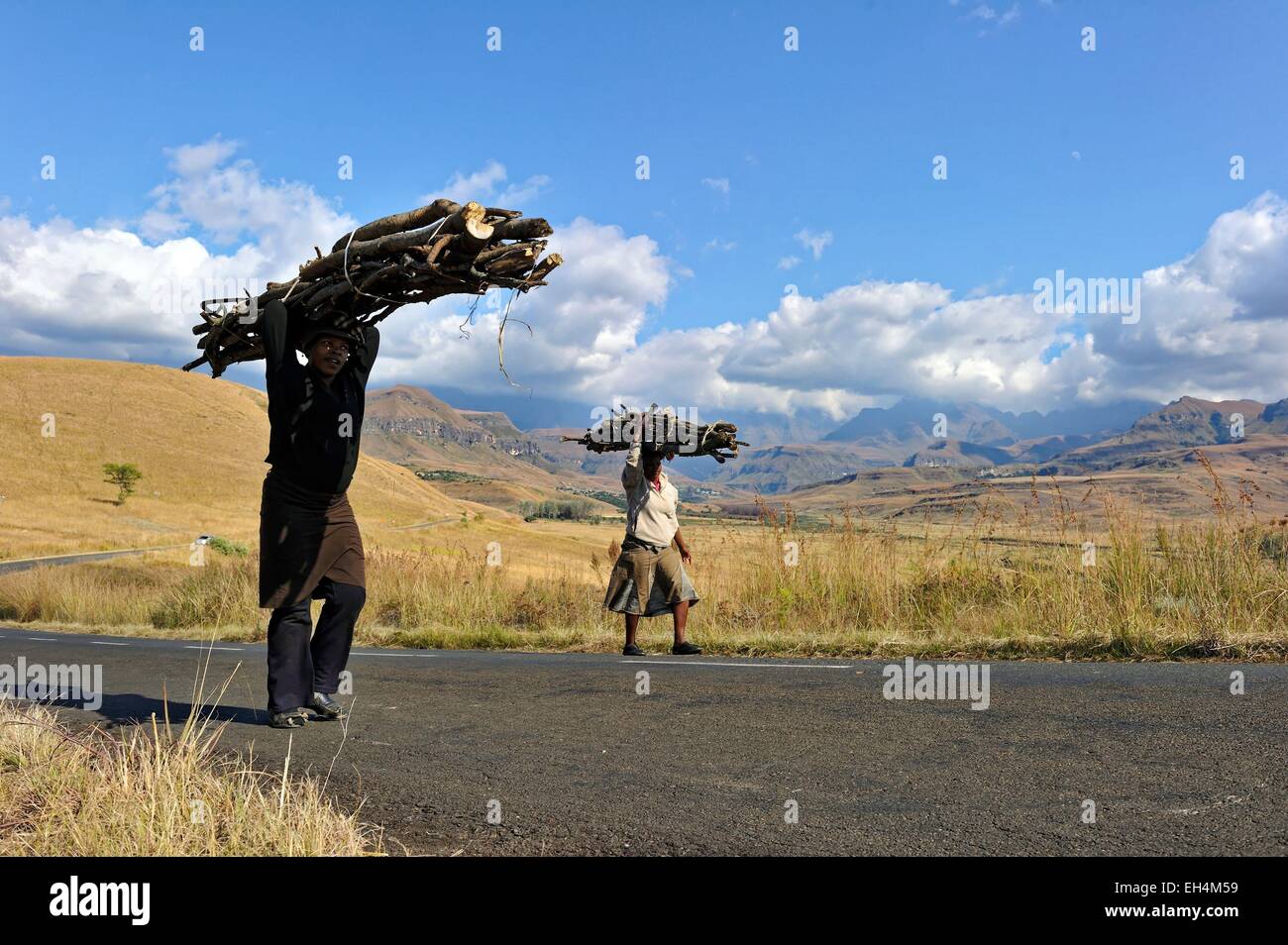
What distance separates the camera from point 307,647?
5.91 meters

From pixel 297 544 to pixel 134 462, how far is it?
89.1 meters

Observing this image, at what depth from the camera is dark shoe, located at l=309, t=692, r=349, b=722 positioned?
234 inches

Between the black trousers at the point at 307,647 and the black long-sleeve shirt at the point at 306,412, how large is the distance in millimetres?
722

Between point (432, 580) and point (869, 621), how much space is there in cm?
695

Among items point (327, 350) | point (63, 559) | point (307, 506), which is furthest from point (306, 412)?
point (63, 559)

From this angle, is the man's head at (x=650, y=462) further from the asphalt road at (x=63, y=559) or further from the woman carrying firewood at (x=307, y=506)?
the asphalt road at (x=63, y=559)

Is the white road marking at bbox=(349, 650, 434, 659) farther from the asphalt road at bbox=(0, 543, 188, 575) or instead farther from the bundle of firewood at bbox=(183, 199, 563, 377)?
the asphalt road at bbox=(0, 543, 188, 575)

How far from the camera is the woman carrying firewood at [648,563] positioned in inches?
361

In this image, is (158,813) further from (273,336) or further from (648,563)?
(648,563)

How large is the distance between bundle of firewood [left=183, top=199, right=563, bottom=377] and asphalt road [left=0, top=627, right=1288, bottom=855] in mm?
2621

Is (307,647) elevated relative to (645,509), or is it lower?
lower

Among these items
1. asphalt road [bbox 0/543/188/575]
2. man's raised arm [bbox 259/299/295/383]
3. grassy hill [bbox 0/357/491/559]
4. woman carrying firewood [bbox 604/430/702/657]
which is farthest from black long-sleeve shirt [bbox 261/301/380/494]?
grassy hill [bbox 0/357/491/559]
